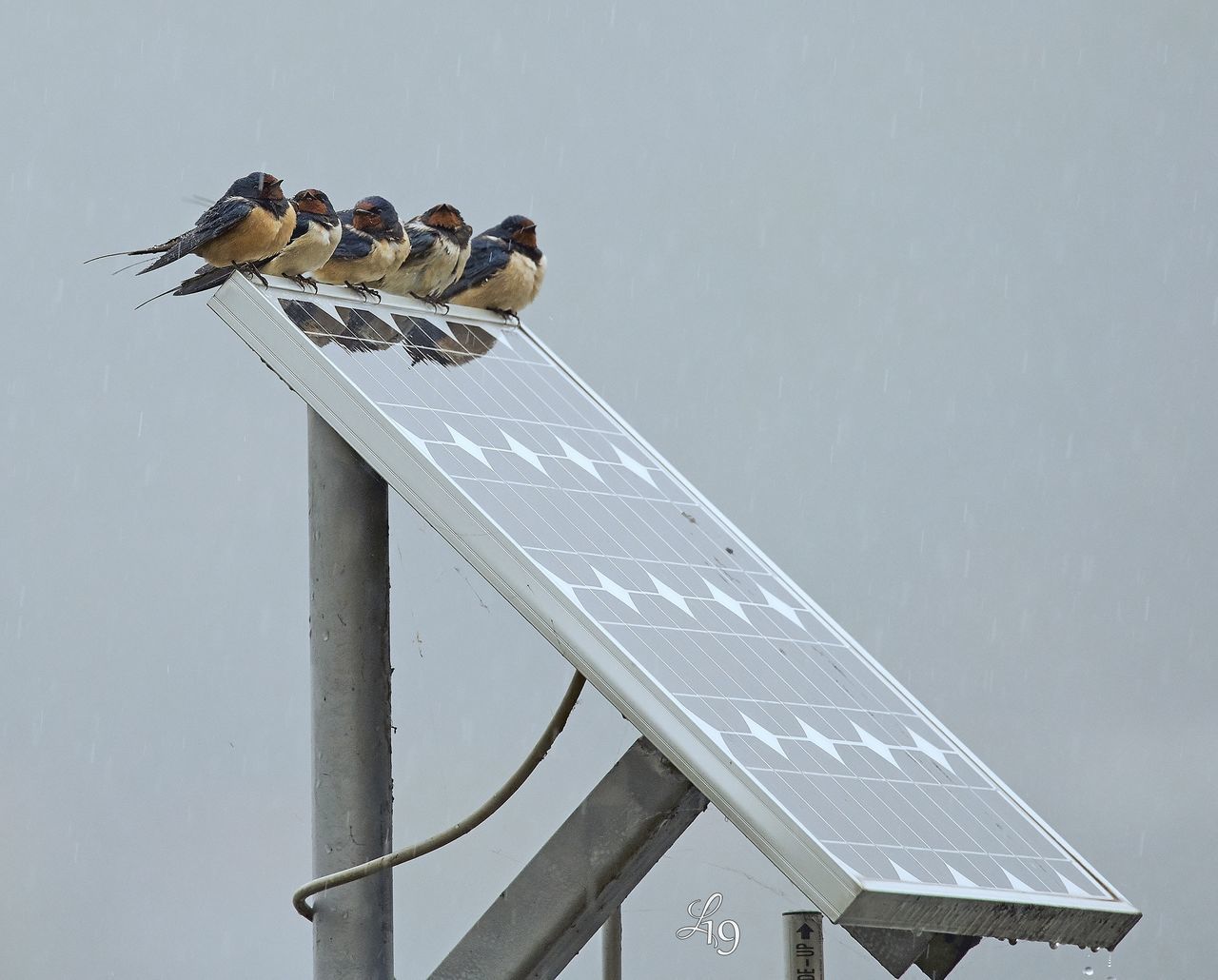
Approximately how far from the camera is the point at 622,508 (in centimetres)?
777

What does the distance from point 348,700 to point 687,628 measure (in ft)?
4.47

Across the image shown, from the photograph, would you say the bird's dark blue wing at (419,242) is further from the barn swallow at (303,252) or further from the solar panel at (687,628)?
the barn swallow at (303,252)

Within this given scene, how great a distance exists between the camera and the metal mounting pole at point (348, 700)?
7.14 m

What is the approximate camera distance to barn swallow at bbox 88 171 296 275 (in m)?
7.77

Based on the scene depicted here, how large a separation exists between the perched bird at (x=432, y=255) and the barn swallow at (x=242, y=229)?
36.6 inches

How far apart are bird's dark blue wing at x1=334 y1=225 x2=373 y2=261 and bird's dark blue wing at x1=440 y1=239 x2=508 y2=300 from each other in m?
0.86

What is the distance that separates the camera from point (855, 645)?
8188 mm

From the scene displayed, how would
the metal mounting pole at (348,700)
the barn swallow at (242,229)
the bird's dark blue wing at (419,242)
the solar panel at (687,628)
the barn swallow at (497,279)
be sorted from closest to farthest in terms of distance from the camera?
the solar panel at (687,628) → the metal mounting pole at (348,700) → the barn swallow at (242,229) → the bird's dark blue wing at (419,242) → the barn swallow at (497,279)

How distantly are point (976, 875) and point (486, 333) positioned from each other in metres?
3.93

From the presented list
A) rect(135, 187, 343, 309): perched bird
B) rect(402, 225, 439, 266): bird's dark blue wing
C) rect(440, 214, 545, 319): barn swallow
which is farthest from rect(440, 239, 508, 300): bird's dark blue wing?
rect(135, 187, 343, 309): perched bird

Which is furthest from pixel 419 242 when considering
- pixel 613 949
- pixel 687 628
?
pixel 613 949

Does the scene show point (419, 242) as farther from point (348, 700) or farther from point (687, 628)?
point (687, 628)

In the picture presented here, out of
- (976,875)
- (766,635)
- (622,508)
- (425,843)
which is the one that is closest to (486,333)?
(622,508)

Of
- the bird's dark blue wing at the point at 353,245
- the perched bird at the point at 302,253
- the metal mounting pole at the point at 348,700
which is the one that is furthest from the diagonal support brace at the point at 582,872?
the bird's dark blue wing at the point at 353,245
